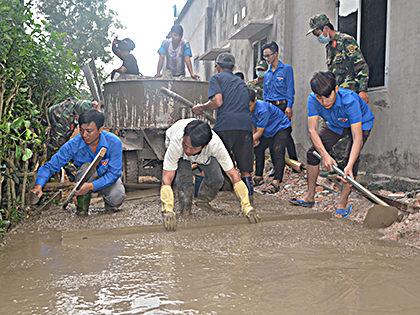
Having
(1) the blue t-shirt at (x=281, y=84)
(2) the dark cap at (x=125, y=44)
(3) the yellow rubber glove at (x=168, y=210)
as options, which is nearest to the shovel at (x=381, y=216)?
(3) the yellow rubber glove at (x=168, y=210)

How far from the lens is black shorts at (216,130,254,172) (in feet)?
13.1

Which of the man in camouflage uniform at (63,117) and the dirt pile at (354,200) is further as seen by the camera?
the man in camouflage uniform at (63,117)

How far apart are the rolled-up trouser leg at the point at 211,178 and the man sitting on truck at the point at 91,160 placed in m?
0.87

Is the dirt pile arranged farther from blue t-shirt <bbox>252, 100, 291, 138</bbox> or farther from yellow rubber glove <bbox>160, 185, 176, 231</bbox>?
yellow rubber glove <bbox>160, 185, 176, 231</bbox>

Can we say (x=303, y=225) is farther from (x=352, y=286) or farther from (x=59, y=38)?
(x=59, y=38)

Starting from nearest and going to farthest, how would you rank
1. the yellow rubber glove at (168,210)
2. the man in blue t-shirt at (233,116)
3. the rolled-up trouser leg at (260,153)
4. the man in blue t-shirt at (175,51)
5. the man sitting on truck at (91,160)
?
1. the yellow rubber glove at (168,210)
2. the man sitting on truck at (91,160)
3. the man in blue t-shirt at (233,116)
4. the rolled-up trouser leg at (260,153)
5. the man in blue t-shirt at (175,51)

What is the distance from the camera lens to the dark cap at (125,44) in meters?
6.12

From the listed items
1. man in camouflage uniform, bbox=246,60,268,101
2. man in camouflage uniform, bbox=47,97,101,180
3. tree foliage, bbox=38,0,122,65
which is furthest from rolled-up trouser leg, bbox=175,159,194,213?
tree foliage, bbox=38,0,122,65

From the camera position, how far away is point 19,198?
341cm

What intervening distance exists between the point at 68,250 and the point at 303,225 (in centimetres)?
190

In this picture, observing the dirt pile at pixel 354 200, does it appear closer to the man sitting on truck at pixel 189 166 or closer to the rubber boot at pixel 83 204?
the man sitting on truck at pixel 189 166

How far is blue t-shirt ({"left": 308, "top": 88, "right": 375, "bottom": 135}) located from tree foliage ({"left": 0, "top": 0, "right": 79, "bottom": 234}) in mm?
2554

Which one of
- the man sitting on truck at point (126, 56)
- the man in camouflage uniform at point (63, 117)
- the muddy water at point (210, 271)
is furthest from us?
the man sitting on truck at point (126, 56)

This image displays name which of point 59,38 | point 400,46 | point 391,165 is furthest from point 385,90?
point 59,38
